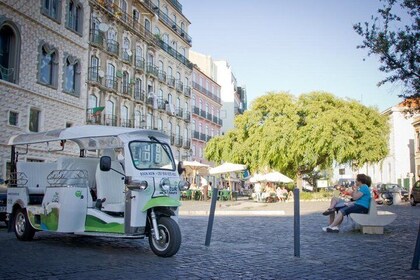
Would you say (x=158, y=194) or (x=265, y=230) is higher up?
(x=158, y=194)

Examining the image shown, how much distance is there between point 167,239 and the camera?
8.12 metres

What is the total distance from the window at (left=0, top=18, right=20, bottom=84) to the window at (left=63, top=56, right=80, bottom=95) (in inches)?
194

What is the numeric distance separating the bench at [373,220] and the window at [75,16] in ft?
79.3

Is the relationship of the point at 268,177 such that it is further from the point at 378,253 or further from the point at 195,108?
the point at 195,108

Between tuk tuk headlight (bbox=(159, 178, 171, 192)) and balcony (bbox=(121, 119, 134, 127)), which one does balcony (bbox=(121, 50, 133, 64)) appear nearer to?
balcony (bbox=(121, 119, 134, 127))

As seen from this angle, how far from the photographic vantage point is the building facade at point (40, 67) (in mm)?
24891

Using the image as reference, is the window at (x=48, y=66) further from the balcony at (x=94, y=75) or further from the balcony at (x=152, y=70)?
the balcony at (x=152, y=70)

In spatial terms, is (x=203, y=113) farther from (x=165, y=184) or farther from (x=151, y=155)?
(x=165, y=184)

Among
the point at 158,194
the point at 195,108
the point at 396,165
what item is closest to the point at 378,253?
the point at 158,194

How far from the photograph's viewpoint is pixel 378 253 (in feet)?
28.0

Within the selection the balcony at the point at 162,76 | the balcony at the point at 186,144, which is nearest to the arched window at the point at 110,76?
the balcony at the point at 162,76

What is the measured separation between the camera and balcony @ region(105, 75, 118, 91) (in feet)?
125

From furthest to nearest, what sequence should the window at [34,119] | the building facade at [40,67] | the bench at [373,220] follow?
the window at [34,119]
the building facade at [40,67]
the bench at [373,220]

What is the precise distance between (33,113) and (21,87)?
76.8 inches
